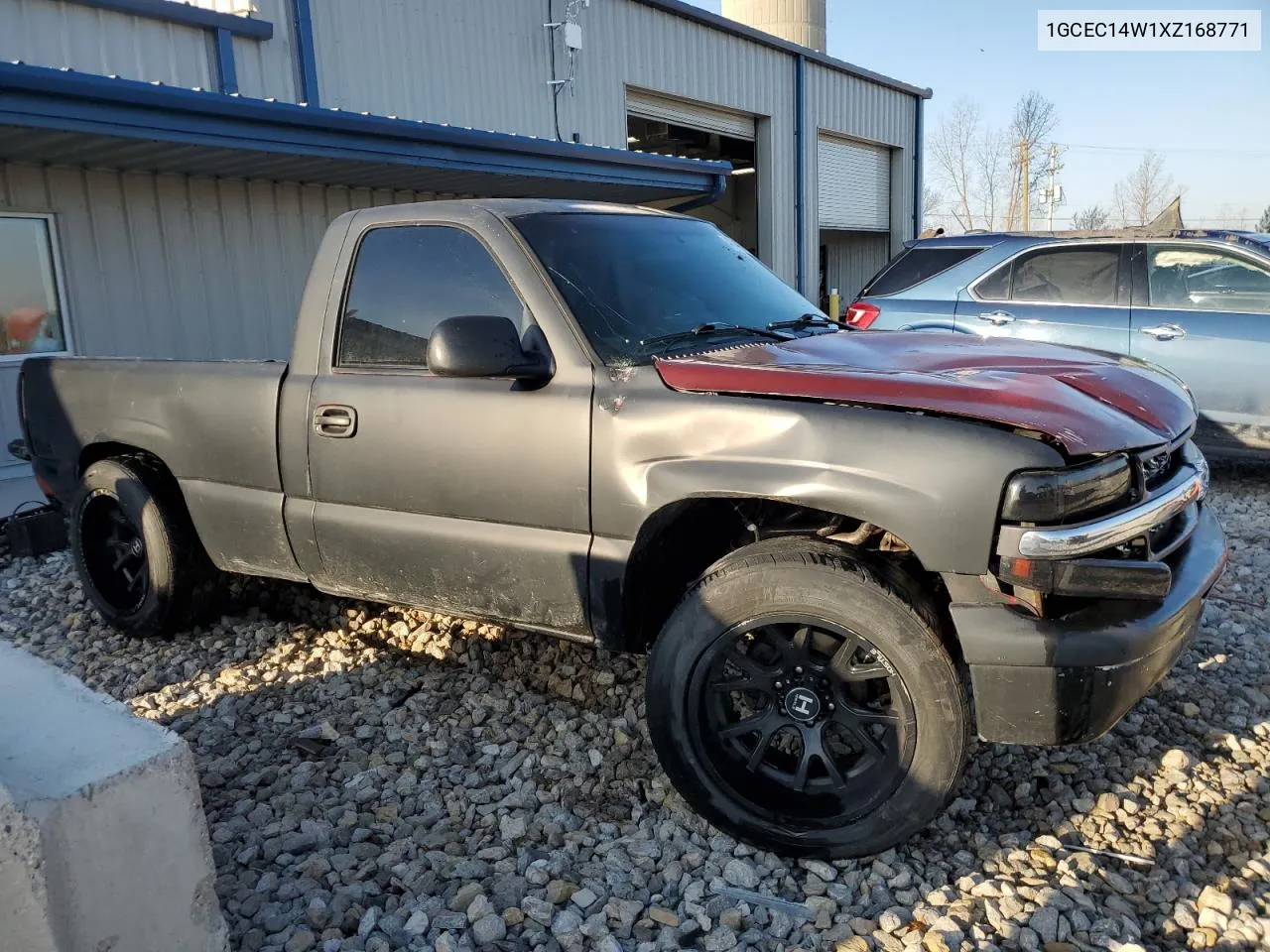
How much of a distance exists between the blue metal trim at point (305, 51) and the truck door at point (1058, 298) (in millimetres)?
6672

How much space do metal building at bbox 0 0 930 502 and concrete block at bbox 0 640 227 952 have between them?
547 cm

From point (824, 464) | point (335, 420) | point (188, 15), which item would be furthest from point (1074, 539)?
point (188, 15)

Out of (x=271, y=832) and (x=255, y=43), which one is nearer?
(x=271, y=832)

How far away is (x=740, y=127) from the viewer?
54.0ft

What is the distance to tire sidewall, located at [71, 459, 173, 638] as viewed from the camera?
14.2 ft

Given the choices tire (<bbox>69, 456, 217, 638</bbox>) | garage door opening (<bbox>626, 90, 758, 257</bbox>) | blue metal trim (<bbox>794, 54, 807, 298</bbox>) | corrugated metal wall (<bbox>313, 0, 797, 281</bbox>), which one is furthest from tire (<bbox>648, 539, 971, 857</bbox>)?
blue metal trim (<bbox>794, 54, 807, 298</bbox>)

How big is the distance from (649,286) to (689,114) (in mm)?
13066

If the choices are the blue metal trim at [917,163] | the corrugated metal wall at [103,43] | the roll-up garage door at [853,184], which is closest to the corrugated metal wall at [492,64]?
the corrugated metal wall at [103,43]

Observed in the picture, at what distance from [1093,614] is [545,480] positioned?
64.7 inches

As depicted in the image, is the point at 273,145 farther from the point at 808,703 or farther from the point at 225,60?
the point at 808,703

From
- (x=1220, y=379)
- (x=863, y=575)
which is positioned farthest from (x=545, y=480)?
(x=1220, y=379)

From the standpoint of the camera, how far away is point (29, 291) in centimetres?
787

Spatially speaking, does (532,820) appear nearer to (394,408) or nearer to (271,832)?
(271,832)

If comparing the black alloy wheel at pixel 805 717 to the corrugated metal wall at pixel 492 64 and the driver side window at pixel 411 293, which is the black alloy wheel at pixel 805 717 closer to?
the driver side window at pixel 411 293
